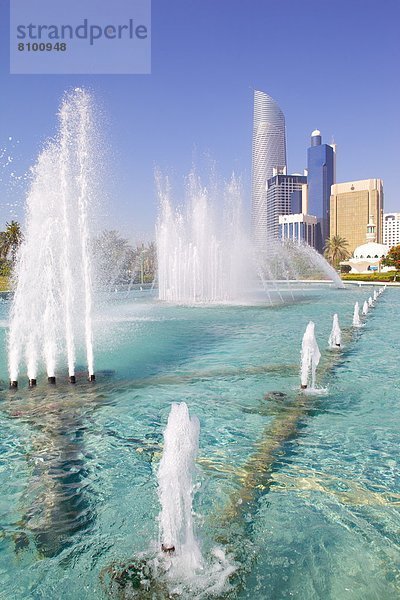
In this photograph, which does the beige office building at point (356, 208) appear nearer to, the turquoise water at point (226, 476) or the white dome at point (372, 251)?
the white dome at point (372, 251)

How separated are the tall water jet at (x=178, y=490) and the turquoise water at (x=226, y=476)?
8.3 inches

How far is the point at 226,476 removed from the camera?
6.09m

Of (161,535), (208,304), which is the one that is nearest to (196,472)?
(161,535)

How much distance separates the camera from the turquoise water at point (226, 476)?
4.32m

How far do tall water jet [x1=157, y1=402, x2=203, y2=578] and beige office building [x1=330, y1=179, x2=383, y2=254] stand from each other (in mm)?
166671

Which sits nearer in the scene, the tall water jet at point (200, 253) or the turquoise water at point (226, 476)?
the turquoise water at point (226, 476)

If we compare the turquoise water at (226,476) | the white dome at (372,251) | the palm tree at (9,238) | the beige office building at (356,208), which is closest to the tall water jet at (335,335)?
the turquoise water at (226,476)

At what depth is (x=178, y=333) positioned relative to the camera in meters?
18.2

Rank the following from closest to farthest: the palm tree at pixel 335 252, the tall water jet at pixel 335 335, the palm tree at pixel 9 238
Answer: the tall water jet at pixel 335 335
the palm tree at pixel 9 238
the palm tree at pixel 335 252

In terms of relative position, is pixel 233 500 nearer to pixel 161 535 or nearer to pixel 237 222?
pixel 161 535

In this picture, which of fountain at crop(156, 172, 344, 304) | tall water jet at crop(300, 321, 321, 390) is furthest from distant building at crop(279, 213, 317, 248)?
tall water jet at crop(300, 321, 321, 390)

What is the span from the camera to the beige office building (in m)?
161

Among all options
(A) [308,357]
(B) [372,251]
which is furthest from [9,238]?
(B) [372,251]

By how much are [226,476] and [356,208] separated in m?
171
